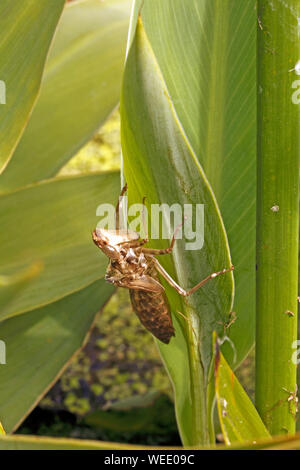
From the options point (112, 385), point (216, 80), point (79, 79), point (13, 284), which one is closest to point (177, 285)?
point (216, 80)

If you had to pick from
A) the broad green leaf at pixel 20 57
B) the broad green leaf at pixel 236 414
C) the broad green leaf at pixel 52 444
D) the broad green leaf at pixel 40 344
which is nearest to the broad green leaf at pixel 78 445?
the broad green leaf at pixel 52 444

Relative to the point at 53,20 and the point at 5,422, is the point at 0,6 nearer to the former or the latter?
the point at 53,20

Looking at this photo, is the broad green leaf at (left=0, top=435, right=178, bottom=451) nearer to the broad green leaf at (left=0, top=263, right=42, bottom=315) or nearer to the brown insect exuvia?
the brown insect exuvia

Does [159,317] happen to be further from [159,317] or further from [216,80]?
[216,80]

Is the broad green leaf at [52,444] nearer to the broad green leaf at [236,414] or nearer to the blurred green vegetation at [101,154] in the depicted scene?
the broad green leaf at [236,414]

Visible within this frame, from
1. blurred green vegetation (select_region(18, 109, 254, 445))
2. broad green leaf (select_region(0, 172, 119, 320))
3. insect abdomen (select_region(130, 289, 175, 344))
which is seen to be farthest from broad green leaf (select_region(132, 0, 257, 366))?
blurred green vegetation (select_region(18, 109, 254, 445))

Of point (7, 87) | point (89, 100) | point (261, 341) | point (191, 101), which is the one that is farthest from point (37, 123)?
point (261, 341)
